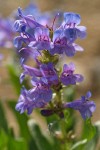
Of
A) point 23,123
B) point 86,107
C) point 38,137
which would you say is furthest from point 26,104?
point 23,123

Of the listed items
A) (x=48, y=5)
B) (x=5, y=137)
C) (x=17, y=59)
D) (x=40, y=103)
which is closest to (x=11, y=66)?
(x=17, y=59)

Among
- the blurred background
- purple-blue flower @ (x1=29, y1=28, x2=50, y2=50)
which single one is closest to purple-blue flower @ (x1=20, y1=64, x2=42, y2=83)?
purple-blue flower @ (x1=29, y1=28, x2=50, y2=50)

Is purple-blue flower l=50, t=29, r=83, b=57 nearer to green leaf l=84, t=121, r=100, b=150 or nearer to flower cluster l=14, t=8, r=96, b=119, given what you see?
flower cluster l=14, t=8, r=96, b=119

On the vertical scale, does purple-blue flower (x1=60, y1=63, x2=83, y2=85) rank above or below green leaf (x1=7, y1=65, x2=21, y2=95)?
below

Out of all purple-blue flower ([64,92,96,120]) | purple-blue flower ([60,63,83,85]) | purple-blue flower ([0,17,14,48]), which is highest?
purple-blue flower ([0,17,14,48])

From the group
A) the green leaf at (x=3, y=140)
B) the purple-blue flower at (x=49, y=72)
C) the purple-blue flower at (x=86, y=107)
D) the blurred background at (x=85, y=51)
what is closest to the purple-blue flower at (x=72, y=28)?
the purple-blue flower at (x=49, y=72)

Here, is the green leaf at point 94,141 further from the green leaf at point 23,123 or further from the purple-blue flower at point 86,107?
the green leaf at point 23,123
